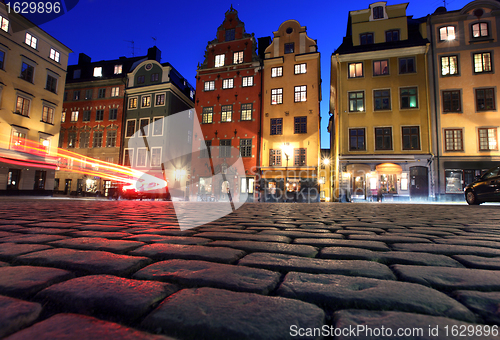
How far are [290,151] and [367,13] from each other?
1379 centimetres

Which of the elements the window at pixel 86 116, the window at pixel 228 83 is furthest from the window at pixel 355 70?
the window at pixel 86 116

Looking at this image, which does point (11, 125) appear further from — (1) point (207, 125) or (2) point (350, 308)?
(2) point (350, 308)

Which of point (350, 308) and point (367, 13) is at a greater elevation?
point (367, 13)

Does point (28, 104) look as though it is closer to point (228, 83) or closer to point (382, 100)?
point (228, 83)

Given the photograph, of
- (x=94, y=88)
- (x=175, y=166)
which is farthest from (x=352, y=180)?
(x=94, y=88)

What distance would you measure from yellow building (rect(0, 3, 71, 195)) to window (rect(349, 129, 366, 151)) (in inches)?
1077

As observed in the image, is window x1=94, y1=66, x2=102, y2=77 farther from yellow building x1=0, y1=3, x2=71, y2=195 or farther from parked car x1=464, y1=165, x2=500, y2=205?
parked car x1=464, y1=165, x2=500, y2=205

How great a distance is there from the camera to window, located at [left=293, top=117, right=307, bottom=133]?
23.9 m

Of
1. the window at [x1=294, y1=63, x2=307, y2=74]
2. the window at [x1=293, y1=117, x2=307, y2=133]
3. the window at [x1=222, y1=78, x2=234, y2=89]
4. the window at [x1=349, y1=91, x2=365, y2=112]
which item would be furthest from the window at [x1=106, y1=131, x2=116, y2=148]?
the window at [x1=349, y1=91, x2=365, y2=112]

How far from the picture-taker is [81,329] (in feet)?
2.53

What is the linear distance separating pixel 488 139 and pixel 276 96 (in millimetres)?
17130

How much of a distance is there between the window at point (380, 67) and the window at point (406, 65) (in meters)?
1.10

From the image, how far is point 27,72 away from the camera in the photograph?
23125 mm

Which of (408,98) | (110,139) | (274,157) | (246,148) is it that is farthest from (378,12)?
(110,139)
